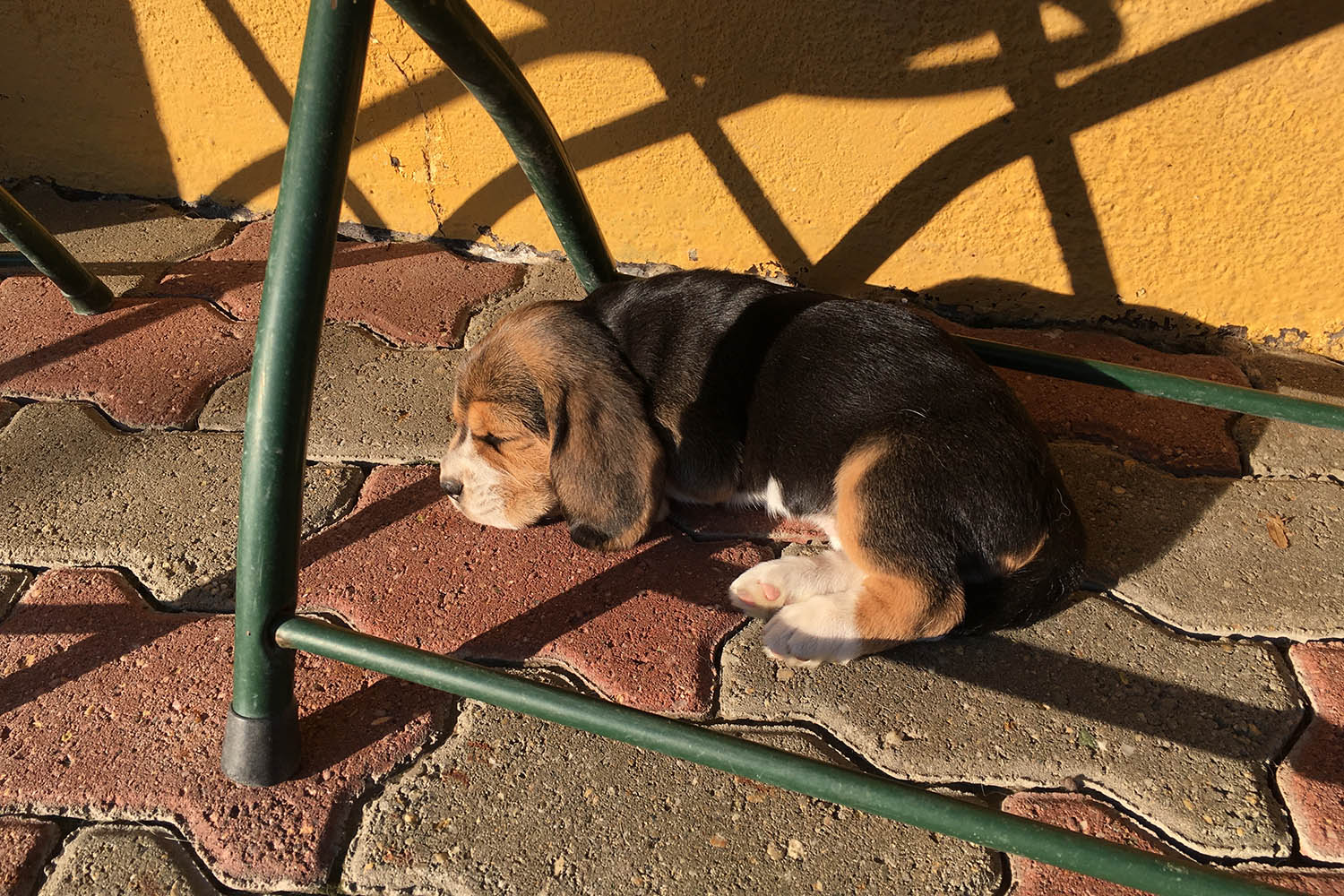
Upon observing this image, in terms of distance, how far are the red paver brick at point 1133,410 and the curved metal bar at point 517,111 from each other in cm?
112

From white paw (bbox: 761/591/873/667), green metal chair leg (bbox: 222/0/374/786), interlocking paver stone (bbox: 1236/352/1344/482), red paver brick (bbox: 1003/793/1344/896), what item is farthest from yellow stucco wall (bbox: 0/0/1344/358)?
red paver brick (bbox: 1003/793/1344/896)

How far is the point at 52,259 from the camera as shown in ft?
9.28

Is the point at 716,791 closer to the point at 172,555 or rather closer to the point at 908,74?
the point at 172,555

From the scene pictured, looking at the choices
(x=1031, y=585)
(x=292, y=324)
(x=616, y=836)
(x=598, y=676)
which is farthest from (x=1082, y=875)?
(x=292, y=324)

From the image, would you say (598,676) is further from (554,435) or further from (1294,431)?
(1294,431)

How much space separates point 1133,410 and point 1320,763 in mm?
1072

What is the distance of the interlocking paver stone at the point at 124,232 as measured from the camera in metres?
3.28

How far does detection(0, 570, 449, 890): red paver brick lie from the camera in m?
1.72

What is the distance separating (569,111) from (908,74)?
0.97 meters

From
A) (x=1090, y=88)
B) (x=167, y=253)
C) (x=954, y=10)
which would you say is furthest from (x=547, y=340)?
(x=167, y=253)

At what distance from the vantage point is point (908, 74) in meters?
2.57

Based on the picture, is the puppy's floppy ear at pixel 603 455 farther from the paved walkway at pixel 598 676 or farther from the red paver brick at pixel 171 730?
the red paver brick at pixel 171 730

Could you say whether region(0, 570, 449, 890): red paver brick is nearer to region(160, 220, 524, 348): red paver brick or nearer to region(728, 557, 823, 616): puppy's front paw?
region(728, 557, 823, 616): puppy's front paw

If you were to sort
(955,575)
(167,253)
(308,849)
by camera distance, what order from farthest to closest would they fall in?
(167,253) < (955,575) < (308,849)
